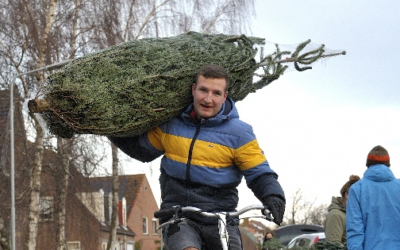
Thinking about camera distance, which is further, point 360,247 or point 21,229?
point 21,229

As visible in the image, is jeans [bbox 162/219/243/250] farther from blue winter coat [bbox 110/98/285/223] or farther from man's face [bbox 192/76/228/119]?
man's face [bbox 192/76/228/119]

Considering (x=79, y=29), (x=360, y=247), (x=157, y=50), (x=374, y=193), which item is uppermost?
(x=79, y=29)

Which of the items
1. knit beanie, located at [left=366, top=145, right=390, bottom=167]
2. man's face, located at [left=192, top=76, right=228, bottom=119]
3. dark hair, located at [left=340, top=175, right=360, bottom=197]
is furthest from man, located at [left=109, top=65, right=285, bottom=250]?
dark hair, located at [left=340, top=175, right=360, bottom=197]

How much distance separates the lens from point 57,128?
5645 millimetres

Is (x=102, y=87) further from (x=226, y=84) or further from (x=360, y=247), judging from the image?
(x=360, y=247)

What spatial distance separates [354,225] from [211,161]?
2574 millimetres

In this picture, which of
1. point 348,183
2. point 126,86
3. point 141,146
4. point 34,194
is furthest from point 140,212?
point 126,86

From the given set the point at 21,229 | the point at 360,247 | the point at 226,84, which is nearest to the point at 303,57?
the point at 226,84

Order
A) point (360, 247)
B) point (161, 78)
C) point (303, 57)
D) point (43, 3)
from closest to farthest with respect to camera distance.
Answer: point (161, 78) → point (303, 57) → point (360, 247) → point (43, 3)

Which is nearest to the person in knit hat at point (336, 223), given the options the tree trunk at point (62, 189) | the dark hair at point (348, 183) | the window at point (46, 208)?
the dark hair at point (348, 183)

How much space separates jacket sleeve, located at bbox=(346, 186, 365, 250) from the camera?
7520 millimetres

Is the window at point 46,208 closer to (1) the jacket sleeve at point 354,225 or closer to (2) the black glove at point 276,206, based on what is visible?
(1) the jacket sleeve at point 354,225

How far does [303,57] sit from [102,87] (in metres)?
2.02

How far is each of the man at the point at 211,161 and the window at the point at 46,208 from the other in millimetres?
26087
